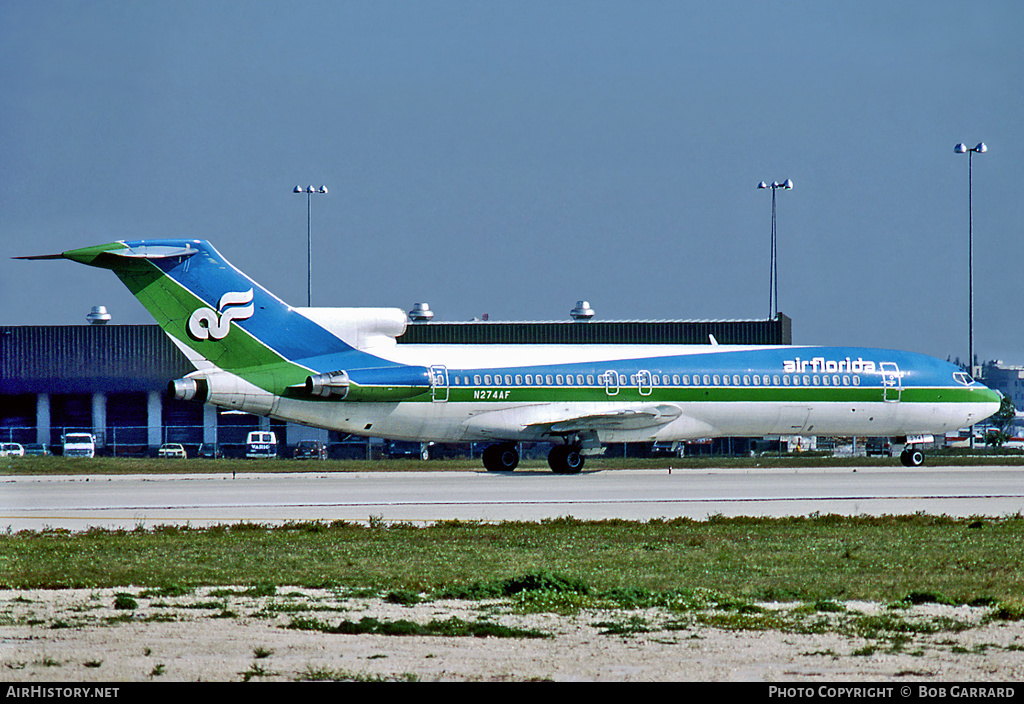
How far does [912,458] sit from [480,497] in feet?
70.8

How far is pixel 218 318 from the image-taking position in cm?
3391

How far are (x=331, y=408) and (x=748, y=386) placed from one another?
45.7 ft

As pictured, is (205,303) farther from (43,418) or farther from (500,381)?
(43,418)

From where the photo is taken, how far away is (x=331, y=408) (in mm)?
35250

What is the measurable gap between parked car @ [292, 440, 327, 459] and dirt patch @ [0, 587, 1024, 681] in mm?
44230

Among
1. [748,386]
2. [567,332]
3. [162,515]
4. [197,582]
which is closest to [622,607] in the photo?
[197,582]

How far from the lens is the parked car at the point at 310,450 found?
183 ft

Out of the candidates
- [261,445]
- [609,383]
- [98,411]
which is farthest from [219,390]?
[98,411]

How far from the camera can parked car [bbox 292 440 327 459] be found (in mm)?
55812

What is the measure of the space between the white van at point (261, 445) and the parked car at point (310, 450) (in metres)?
1.20

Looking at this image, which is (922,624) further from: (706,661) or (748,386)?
(748,386)

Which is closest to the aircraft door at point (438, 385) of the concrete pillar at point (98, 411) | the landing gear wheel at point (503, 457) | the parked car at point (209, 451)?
the landing gear wheel at point (503, 457)

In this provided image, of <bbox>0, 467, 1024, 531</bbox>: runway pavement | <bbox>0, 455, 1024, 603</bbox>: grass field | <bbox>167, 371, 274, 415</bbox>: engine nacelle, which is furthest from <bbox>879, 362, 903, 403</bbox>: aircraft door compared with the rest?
<bbox>167, 371, 274, 415</bbox>: engine nacelle
